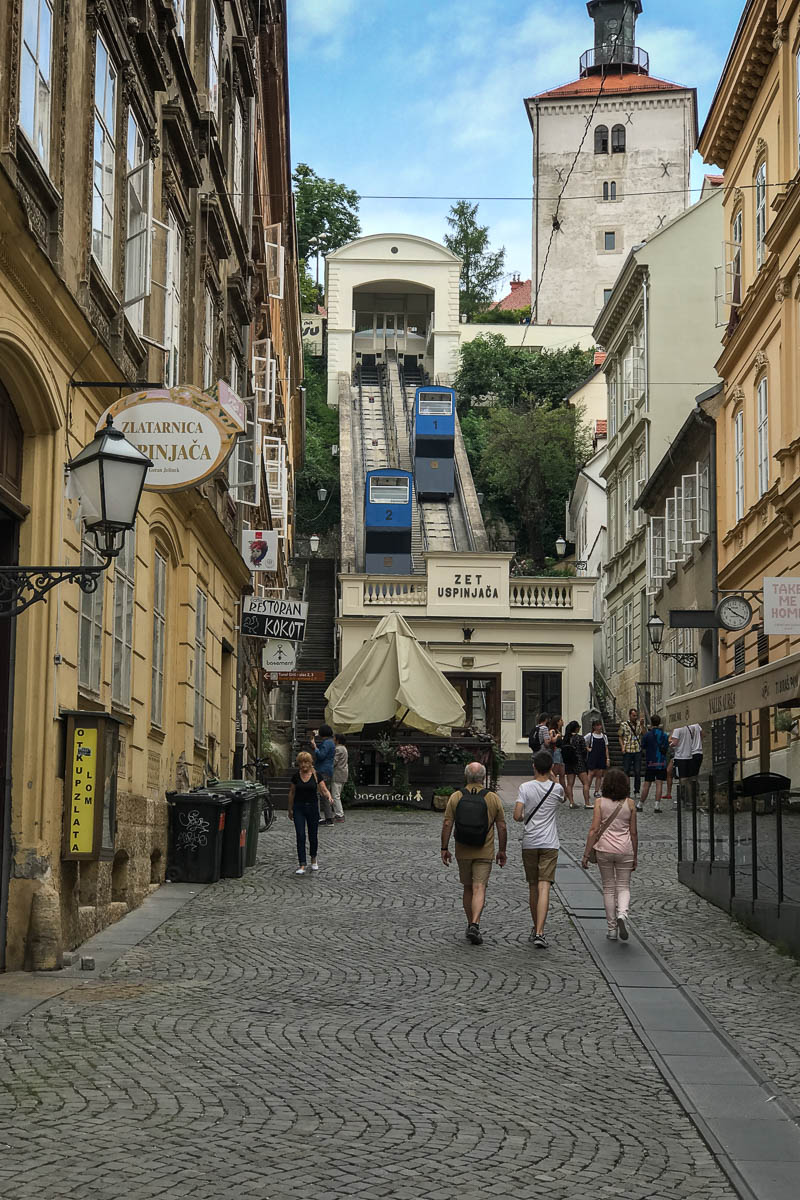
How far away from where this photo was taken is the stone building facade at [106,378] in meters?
11.1

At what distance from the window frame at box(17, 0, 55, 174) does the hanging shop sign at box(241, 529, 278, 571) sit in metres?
14.5

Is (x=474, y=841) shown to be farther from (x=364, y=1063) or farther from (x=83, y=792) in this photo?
(x=364, y=1063)

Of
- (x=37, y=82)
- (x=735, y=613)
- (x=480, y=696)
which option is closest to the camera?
(x=37, y=82)

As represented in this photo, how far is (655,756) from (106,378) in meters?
16.7

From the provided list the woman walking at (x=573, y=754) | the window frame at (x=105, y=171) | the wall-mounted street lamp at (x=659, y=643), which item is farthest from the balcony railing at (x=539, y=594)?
the window frame at (x=105, y=171)

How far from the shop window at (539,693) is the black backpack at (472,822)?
3082 cm

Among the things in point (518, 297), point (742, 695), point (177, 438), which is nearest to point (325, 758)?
point (742, 695)

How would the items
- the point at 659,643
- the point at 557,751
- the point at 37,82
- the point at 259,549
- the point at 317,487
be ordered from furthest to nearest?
1. the point at 317,487
2. the point at 659,643
3. the point at 557,751
4. the point at 259,549
5. the point at 37,82

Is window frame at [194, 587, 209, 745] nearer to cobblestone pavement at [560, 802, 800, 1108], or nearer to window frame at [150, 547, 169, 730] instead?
window frame at [150, 547, 169, 730]

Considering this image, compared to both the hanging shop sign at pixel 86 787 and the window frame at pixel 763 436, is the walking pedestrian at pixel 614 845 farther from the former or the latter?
the window frame at pixel 763 436

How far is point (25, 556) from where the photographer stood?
11.4 metres

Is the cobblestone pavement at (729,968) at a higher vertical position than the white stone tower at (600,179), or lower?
lower

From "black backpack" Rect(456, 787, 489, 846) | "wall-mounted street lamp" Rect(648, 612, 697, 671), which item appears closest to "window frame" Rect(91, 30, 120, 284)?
"black backpack" Rect(456, 787, 489, 846)

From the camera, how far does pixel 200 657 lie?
2039 centimetres
